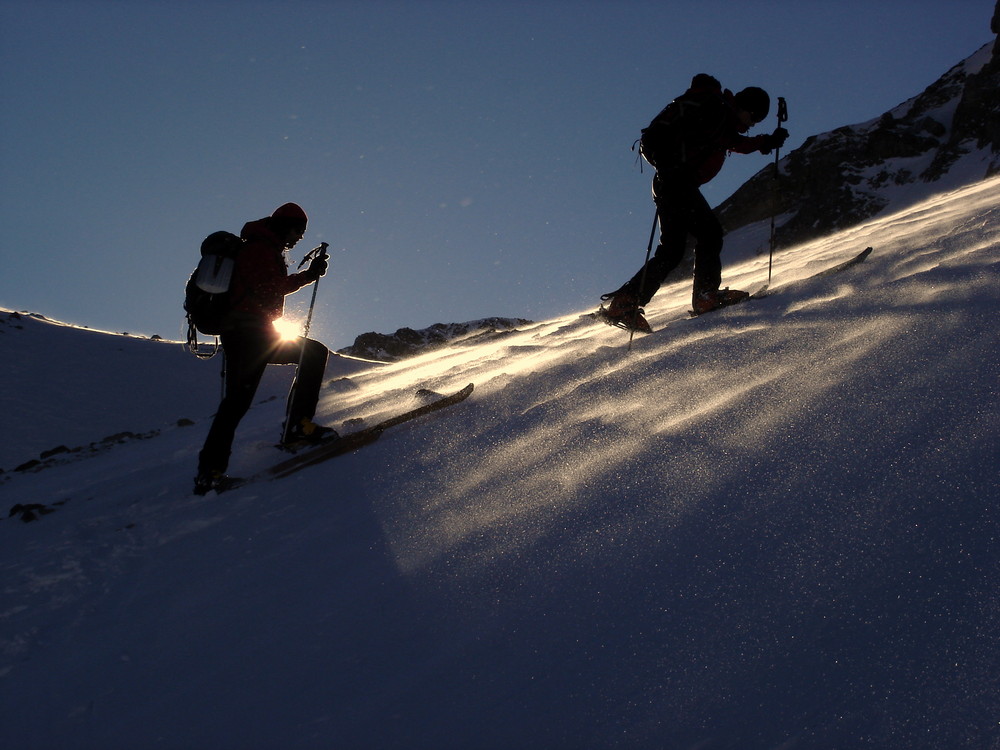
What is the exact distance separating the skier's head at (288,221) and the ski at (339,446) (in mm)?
1302

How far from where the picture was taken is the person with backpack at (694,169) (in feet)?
18.6

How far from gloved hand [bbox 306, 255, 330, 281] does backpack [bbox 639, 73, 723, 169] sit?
2.60 meters

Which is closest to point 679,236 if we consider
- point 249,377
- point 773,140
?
point 773,140

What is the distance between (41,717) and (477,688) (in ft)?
4.40

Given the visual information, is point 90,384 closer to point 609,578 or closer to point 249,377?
point 249,377

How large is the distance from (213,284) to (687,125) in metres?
Result: 3.56

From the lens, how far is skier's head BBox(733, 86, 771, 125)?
5809 mm

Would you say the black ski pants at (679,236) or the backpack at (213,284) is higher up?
the backpack at (213,284)

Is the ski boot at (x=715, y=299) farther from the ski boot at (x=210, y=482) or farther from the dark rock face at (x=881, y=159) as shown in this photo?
the dark rock face at (x=881, y=159)

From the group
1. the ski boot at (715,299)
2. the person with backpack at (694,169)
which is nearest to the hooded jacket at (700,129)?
the person with backpack at (694,169)

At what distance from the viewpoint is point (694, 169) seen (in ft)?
19.2

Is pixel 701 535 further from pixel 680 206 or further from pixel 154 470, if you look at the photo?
pixel 154 470

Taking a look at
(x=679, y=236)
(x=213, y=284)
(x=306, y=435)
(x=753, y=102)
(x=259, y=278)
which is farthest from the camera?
(x=679, y=236)

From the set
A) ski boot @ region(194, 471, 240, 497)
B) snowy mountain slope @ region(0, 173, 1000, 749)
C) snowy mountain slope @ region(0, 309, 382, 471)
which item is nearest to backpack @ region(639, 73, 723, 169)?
snowy mountain slope @ region(0, 173, 1000, 749)
